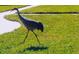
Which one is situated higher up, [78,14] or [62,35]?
[78,14]

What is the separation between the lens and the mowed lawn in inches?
112

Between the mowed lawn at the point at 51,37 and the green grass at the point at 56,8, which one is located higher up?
the green grass at the point at 56,8

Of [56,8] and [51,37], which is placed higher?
[56,8]

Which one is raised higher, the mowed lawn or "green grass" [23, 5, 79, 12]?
"green grass" [23, 5, 79, 12]

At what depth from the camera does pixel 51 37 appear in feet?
9.48

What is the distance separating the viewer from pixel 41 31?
2.91 metres

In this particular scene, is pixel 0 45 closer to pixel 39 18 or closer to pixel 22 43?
pixel 22 43

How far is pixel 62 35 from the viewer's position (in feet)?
9.51

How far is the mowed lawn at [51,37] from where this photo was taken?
286cm
